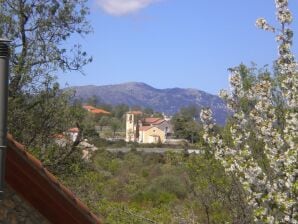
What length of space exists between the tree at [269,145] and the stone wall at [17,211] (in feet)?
8.99

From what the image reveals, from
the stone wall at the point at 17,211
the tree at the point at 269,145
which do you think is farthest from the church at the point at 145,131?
the stone wall at the point at 17,211

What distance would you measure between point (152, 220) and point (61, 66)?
8.77m

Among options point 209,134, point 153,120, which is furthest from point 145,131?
point 209,134

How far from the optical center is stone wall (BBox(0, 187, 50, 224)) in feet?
18.6

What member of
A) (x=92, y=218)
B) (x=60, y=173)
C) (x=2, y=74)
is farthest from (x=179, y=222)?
(x=2, y=74)

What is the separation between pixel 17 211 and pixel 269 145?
3.63 metres

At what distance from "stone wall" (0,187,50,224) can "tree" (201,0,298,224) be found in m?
2.74

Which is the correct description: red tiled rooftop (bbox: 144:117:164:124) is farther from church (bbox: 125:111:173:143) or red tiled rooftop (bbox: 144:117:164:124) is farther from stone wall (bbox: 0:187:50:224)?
stone wall (bbox: 0:187:50:224)

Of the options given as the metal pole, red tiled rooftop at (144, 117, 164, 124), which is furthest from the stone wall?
red tiled rooftop at (144, 117, 164, 124)

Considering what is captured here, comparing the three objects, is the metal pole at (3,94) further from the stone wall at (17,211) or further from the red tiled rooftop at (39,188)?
the stone wall at (17,211)

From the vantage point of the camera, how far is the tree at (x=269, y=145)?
23.2 ft

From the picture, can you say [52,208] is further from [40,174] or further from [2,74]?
[2,74]

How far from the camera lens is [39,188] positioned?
18.9 ft

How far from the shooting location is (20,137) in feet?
43.5
